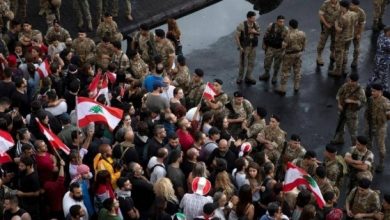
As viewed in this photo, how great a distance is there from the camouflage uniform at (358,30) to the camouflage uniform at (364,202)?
6322mm

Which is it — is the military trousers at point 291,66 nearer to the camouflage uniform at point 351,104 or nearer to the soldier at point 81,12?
the camouflage uniform at point 351,104

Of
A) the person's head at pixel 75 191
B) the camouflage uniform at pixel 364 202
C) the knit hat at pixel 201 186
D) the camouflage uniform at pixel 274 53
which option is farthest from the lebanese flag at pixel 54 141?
the camouflage uniform at pixel 274 53

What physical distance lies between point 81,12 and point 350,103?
778 cm

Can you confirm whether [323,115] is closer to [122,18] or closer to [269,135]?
[269,135]

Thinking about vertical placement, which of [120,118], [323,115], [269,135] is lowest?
[323,115]

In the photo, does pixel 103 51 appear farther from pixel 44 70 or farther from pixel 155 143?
pixel 155 143

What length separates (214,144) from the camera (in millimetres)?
11719

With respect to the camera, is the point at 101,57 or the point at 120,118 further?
the point at 101,57

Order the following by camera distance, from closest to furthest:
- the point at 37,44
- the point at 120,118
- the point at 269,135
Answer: the point at 120,118 < the point at 269,135 < the point at 37,44

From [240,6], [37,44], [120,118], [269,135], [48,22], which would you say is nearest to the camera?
[120,118]

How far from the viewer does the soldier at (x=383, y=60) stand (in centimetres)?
1562

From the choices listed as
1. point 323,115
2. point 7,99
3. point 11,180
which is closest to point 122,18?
point 323,115

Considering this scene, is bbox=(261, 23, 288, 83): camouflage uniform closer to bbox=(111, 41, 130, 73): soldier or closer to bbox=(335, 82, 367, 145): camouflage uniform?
bbox=(335, 82, 367, 145): camouflage uniform

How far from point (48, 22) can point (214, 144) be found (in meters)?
7.85
